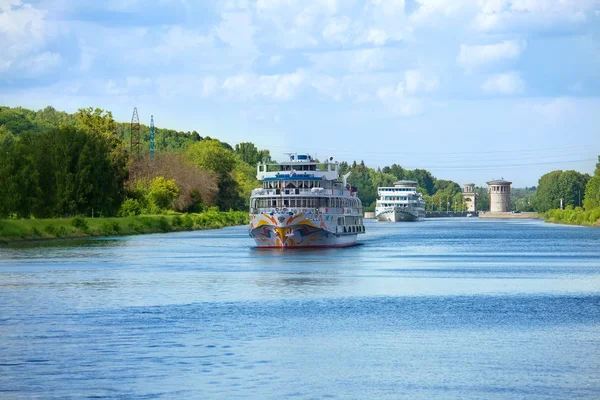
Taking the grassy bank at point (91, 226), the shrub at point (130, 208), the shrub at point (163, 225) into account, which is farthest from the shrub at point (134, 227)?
the shrub at point (163, 225)

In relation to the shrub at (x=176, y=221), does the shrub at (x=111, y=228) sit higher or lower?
lower

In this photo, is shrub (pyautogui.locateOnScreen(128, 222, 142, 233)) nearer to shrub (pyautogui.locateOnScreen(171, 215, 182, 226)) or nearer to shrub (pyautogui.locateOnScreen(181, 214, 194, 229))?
shrub (pyautogui.locateOnScreen(171, 215, 182, 226))

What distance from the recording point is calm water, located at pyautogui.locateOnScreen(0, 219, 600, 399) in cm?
2953


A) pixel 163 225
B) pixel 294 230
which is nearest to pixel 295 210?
pixel 294 230

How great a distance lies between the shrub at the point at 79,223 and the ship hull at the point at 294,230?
32.3 meters

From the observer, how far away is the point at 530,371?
31359 millimetres

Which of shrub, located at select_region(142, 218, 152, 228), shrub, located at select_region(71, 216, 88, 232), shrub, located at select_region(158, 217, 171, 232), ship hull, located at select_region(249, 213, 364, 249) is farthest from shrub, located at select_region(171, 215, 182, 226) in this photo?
ship hull, located at select_region(249, 213, 364, 249)

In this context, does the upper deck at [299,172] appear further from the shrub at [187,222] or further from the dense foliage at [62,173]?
the shrub at [187,222]

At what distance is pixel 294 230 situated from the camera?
9688cm

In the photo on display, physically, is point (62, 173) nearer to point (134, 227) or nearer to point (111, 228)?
point (111, 228)

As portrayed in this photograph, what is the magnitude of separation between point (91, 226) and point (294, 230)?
1631 inches

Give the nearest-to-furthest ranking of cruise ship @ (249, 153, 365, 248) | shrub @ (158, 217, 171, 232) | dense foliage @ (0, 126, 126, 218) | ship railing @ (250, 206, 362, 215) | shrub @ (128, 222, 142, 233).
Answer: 1. ship railing @ (250, 206, 362, 215)
2. cruise ship @ (249, 153, 365, 248)
3. dense foliage @ (0, 126, 126, 218)
4. shrub @ (128, 222, 142, 233)
5. shrub @ (158, 217, 171, 232)

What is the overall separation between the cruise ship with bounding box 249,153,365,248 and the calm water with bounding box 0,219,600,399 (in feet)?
59.6

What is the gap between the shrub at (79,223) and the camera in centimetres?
12525
